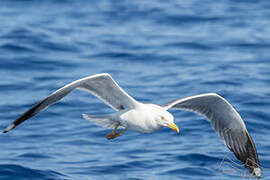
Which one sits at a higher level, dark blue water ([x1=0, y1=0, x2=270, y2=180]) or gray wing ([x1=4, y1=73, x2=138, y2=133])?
gray wing ([x1=4, y1=73, x2=138, y2=133])

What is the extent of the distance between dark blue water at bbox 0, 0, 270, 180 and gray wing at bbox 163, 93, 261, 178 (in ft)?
0.81

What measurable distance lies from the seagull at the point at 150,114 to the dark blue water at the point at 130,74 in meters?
0.42

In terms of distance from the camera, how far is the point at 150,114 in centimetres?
881

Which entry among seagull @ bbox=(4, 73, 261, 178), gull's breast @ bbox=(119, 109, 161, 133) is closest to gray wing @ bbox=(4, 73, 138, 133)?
seagull @ bbox=(4, 73, 261, 178)

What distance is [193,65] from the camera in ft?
52.1

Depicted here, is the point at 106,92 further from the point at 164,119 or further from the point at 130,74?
the point at 130,74

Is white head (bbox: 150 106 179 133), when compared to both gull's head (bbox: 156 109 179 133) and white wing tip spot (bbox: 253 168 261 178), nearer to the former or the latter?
gull's head (bbox: 156 109 179 133)

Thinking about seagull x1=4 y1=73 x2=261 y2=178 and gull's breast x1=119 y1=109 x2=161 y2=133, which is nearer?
seagull x1=4 y1=73 x2=261 y2=178

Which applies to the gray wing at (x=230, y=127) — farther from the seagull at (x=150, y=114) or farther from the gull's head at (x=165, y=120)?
the gull's head at (x=165, y=120)

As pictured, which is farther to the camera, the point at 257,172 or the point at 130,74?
the point at 130,74

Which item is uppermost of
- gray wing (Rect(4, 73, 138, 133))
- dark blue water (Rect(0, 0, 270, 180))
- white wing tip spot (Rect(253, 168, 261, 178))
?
gray wing (Rect(4, 73, 138, 133))

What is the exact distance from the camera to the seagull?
327 inches

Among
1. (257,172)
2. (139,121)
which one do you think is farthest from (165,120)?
(257,172)

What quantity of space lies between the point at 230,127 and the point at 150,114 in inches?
81.4
